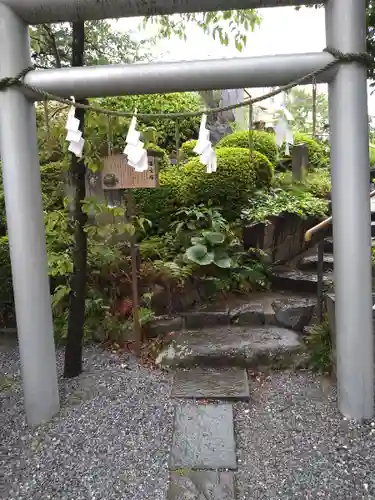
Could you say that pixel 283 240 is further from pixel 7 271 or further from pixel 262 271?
pixel 7 271

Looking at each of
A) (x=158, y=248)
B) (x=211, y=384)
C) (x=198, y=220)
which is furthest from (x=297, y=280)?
(x=211, y=384)

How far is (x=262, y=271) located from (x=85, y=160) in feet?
8.14

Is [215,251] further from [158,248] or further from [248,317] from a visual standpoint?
[248,317]

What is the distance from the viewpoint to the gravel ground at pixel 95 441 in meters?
2.36

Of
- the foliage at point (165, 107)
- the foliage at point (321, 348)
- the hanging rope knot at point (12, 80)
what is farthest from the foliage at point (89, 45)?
the foliage at point (321, 348)

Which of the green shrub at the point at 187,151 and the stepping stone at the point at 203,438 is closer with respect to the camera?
the stepping stone at the point at 203,438

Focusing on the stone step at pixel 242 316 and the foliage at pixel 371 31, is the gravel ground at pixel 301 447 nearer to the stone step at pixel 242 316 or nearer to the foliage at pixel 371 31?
the stone step at pixel 242 316

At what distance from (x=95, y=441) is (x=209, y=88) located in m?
2.37

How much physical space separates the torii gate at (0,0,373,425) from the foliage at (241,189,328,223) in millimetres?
2222

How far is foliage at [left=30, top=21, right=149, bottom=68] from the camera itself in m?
3.55

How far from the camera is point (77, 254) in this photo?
333 centimetres

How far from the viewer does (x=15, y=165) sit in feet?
8.96

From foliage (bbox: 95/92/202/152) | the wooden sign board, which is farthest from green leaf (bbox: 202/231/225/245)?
foliage (bbox: 95/92/202/152)

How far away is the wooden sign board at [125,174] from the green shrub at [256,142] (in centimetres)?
301
